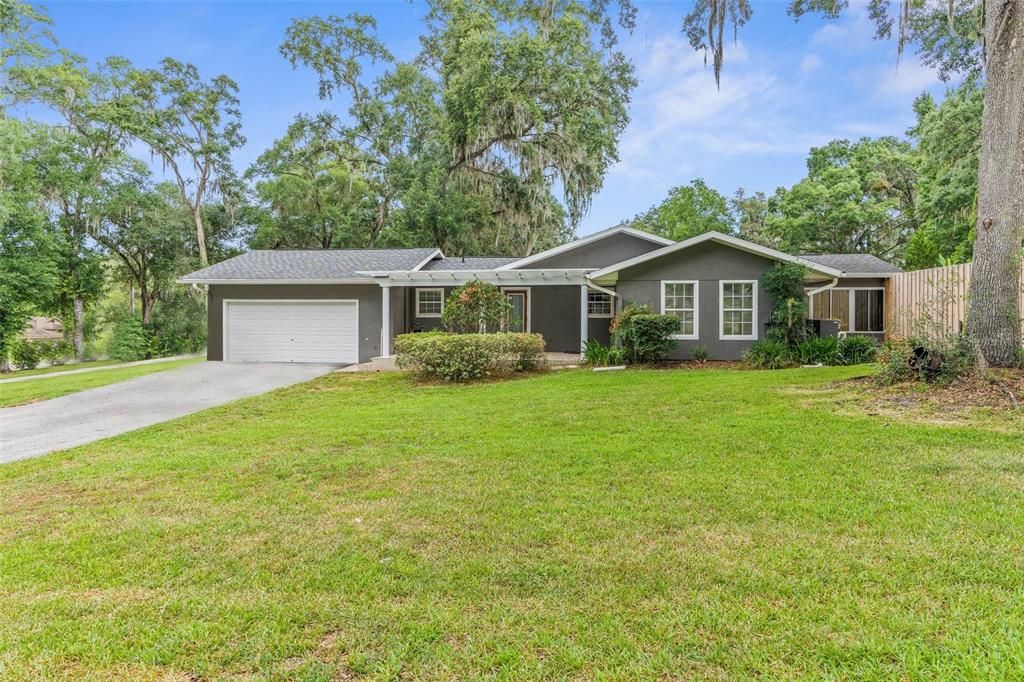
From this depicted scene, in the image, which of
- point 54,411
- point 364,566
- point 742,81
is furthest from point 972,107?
point 54,411

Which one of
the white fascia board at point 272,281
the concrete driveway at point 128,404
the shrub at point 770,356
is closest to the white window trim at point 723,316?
the shrub at point 770,356

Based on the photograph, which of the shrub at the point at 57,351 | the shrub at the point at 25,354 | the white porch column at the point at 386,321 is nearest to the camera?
the white porch column at the point at 386,321

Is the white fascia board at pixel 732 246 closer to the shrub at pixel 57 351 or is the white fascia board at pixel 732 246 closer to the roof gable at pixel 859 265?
the roof gable at pixel 859 265

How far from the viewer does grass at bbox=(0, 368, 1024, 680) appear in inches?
89.4

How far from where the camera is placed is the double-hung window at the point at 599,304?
52.5ft

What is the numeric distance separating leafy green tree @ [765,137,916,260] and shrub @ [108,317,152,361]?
2907 centimetres

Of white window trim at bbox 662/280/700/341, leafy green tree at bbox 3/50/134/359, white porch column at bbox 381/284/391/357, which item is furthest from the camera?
leafy green tree at bbox 3/50/134/359

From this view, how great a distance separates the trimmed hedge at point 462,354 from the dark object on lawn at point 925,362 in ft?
22.7

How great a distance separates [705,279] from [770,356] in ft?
7.93

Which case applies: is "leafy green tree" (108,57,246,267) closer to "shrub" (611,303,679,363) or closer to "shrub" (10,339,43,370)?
"shrub" (10,339,43,370)

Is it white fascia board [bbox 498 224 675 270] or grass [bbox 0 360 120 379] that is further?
grass [bbox 0 360 120 379]

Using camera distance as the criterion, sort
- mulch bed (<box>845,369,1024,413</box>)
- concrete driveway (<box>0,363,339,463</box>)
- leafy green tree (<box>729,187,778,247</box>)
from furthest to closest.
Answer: leafy green tree (<box>729,187,778,247</box>) → concrete driveway (<box>0,363,339,463</box>) → mulch bed (<box>845,369,1024,413</box>)

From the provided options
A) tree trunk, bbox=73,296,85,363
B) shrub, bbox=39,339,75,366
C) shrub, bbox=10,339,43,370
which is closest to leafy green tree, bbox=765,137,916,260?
tree trunk, bbox=73,296,85,363

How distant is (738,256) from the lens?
41.0 ft
